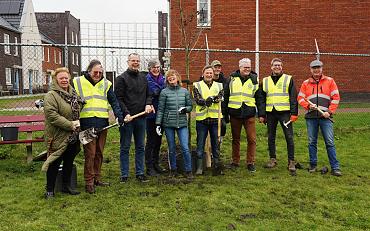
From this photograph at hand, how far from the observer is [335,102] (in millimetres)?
6863

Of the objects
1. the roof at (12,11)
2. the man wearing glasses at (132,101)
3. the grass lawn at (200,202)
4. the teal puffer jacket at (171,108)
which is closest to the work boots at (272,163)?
the grass lawn at (200,202)

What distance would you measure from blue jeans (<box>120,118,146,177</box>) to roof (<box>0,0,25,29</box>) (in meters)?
35.9

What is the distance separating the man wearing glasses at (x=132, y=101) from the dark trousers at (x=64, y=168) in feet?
2.79

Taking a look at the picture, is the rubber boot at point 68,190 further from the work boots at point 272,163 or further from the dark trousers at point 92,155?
the work boots at point 272,163

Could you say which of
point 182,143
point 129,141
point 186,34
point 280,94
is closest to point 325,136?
point 280,94

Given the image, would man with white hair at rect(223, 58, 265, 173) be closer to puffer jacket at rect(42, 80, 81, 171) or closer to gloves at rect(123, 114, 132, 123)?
gloves at rect(123, 114, 132, 123)

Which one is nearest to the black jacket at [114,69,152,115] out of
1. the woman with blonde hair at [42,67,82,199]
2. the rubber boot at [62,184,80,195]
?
the woman with blonde hair at [42,67,82,199]

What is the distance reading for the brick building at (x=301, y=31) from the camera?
1830 centimetres

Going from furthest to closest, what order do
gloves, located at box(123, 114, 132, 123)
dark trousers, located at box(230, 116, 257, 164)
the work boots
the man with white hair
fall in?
the work boots → dark trousers, located at box(230, 116, 257, 164) → the man with white hair → gloves, located at box(123, 114, 132, 123)

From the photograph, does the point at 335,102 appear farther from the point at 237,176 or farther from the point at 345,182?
the point at 237,176

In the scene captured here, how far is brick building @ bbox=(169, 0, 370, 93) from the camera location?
720 inches

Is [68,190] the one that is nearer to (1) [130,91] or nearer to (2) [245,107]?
(1) [130,91]

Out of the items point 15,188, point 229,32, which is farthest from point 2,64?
point 15,188

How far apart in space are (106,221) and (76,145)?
1.39 metres
